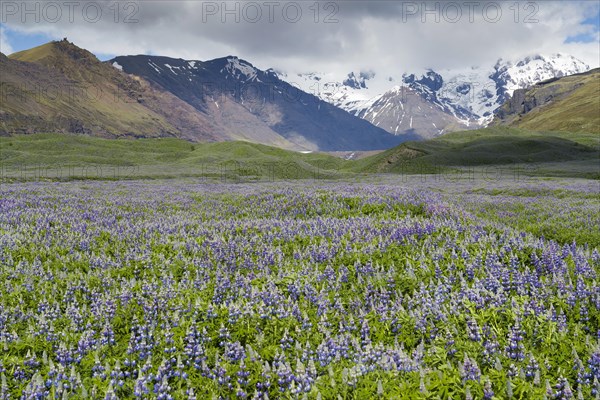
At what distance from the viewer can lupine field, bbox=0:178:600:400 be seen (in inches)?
141

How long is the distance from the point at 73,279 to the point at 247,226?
4.44 meters

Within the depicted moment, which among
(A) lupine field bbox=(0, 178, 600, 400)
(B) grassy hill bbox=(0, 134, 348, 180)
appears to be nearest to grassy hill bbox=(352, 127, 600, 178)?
(B) grassy hill bbox=(0, 134, 348, 180)

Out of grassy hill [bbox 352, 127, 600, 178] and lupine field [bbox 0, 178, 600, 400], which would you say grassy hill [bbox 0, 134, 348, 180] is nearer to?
grassy hill [bbox 352, 127, 600, 178]

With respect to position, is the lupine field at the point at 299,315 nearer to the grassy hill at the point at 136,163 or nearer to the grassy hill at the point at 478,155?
the grassy hill at the point at 136,163

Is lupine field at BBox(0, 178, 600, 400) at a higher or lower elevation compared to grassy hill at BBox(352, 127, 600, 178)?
lower

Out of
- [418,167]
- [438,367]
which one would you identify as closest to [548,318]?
[438,367]

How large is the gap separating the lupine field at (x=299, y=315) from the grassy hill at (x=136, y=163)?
1967 inches

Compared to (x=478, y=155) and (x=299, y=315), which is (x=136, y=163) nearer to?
(x=478, y=155)

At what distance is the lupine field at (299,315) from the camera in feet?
11.8

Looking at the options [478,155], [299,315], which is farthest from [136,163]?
[299,315]

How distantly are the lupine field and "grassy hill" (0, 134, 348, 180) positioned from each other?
1967 inches

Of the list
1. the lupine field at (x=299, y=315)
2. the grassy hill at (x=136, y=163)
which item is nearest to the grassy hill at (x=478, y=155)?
the grassy hill at (x=136, y=163)

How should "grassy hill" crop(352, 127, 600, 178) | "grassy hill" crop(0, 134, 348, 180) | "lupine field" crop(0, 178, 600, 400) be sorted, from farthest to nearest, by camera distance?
1. "grassy hill" crop(352, 127, 600, 178)
2. "grassy hill" crop(0, 134, 348, 180)
3. "lupine field" crop(0, 178, 600, 400)

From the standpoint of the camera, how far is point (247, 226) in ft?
33.6
